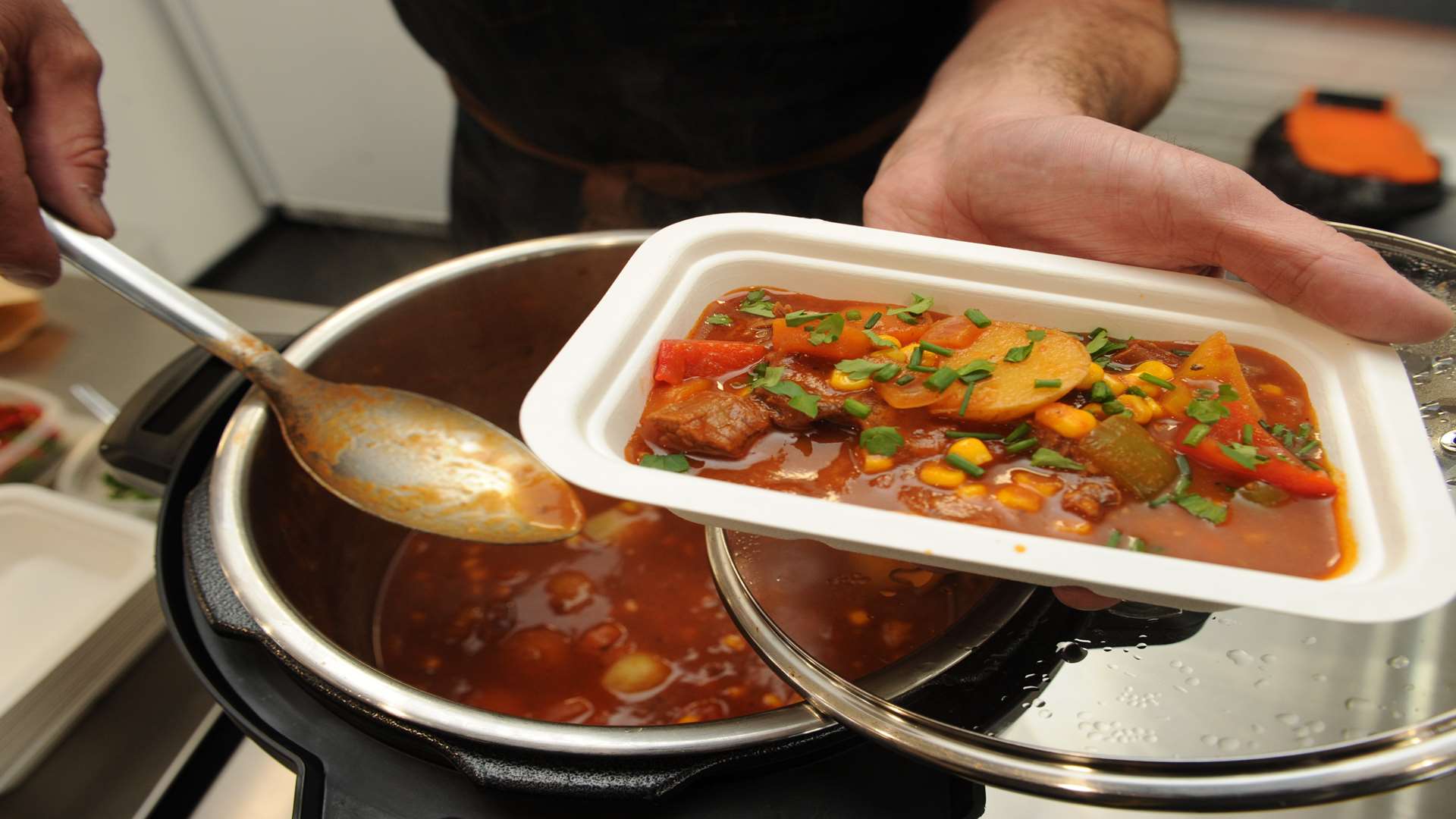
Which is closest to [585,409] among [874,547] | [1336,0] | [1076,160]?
[874,547]

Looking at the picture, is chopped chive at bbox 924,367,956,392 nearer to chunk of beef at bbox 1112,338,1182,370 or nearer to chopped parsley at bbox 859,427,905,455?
chopped parsley at bbox 859,427,905,455

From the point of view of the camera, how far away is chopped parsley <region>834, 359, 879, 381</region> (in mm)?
1050

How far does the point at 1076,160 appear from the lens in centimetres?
121

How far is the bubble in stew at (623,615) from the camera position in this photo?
46.4 inches

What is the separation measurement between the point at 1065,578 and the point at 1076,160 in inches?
27.7

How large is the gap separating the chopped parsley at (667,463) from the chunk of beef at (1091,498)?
0.44 meters

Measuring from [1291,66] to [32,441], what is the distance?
165 inches

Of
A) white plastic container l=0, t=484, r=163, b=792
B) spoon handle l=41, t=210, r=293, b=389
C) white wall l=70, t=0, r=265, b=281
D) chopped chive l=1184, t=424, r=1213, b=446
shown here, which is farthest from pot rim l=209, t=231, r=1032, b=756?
white wall l=70, t=0, r=265, b=281

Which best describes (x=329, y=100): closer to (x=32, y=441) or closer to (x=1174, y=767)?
(x=32, y=441)

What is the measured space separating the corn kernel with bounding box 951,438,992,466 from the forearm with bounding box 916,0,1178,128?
2.40 ft

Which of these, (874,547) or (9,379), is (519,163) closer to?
(9,379)

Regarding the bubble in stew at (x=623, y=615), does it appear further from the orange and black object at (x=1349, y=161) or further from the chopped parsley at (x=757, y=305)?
the orange and black object at (x=1349, y=161)

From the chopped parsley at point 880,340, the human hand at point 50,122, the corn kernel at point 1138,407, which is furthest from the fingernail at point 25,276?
the corn kernel at point 1138,407

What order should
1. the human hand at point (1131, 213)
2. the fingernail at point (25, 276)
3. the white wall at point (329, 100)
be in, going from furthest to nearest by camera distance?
the white wall at point (329, 100) → the fingernail at point (25, 276) → the human hand at point (1131, 213)
